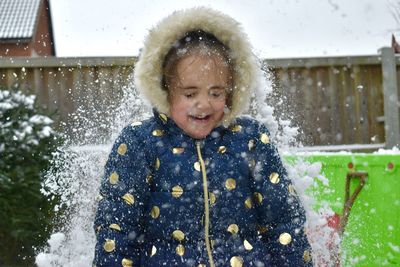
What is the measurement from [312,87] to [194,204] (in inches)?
209

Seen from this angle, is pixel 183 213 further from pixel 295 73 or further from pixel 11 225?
pixel 295 73

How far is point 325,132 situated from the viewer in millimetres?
7539

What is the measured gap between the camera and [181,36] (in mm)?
2623

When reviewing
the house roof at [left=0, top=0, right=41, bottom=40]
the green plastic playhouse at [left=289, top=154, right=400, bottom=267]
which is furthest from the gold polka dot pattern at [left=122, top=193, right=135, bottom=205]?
the house roof at [left=0, top=0, right=41, bottom=40]

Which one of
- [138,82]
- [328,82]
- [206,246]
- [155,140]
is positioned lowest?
[206,246]

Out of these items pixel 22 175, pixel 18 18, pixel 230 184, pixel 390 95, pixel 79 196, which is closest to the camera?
pixel 230 184

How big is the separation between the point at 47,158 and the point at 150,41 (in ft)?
9.17

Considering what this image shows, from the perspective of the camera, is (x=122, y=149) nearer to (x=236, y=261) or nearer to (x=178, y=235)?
(x=178, y=235)

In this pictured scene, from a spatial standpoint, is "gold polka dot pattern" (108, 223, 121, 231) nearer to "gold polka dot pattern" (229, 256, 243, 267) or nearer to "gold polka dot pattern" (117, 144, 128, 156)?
"gold polka dot pattern" (117, 144, 128, 156)

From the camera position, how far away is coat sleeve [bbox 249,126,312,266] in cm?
249

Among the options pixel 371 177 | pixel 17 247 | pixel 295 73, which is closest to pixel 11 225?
pixel 17 247

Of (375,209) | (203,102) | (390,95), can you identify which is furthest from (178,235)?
(390,95)

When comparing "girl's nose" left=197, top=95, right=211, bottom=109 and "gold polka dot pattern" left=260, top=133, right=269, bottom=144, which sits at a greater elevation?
"girl's nose" left=197, top=95, right=211, bottom=109

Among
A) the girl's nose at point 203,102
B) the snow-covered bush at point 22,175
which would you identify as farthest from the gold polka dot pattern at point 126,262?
the snow-covered bush at point 22,175
